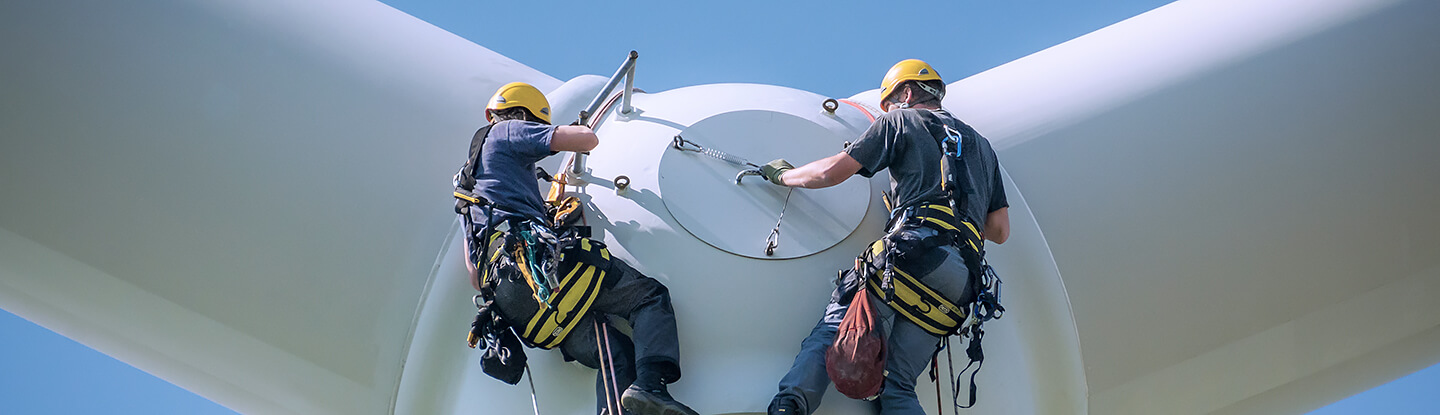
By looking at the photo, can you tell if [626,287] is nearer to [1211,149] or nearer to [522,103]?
[522,103]

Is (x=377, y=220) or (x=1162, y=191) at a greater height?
(x=1162, y=191)

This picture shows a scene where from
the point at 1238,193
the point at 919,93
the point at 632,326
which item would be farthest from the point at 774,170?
the point at 1238,193

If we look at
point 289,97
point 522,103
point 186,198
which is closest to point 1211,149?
point 522,103

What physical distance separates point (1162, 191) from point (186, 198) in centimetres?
548

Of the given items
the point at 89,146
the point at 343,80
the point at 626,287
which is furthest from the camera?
the point at 343,80

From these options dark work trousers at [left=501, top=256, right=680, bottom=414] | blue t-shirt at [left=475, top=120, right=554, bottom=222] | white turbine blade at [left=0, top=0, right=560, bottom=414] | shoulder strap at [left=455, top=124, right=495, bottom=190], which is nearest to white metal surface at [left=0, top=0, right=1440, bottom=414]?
white turbine blade at [left=0, top=0, right=560, bottom=414]

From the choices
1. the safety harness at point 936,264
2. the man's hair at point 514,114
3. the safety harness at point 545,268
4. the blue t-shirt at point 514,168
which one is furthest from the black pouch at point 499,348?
the safety harness at point 936,264

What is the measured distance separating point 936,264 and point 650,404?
158 centimetres

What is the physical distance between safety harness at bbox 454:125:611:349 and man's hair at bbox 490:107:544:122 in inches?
31.2

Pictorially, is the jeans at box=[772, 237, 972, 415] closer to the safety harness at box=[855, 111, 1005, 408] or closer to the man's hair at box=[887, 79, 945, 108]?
the safety harness at box=[855, 111, 1005, 408]

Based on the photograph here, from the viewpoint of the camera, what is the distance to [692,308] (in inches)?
276

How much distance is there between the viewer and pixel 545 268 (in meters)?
6.76

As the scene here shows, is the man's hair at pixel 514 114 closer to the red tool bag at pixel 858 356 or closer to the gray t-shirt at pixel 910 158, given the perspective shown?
the gray t-shirt at pixel 910 158

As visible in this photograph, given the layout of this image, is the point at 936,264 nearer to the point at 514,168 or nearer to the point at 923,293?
the point at 923,293
